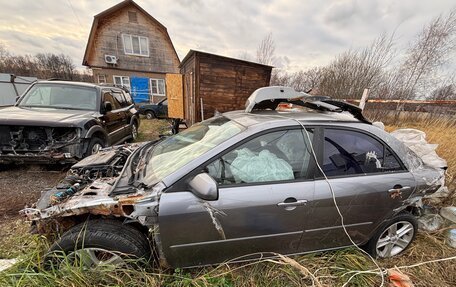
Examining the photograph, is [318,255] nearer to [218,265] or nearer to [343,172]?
[343,172]

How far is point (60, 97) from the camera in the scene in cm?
436

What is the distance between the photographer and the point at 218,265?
1818mm

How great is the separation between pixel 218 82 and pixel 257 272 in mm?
6235

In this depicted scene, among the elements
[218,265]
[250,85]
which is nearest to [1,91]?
[250,85]

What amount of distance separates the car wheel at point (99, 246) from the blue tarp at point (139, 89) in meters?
18.7

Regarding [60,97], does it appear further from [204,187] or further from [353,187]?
[353,187]

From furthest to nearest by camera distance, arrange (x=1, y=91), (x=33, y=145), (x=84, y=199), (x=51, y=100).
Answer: (x=1, y=91)
(x=51, y=100)
(x=33, y=145)
(x=84, y=199)

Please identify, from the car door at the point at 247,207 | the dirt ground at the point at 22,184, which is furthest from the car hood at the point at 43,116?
the car door at the point at 247,207

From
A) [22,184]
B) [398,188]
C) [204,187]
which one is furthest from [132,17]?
[398,188]

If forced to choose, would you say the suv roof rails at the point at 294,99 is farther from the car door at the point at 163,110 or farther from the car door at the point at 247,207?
the car door at the point at 163,110

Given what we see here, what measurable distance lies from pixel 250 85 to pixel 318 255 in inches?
257

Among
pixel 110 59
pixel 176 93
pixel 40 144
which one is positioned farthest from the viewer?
pixel 110 59

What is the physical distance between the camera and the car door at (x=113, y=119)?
4.63m

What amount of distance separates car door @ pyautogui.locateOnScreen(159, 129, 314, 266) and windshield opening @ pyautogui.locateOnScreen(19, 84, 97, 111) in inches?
164
